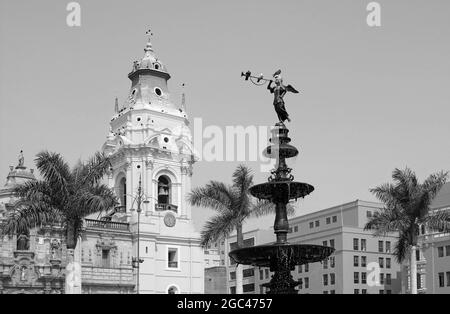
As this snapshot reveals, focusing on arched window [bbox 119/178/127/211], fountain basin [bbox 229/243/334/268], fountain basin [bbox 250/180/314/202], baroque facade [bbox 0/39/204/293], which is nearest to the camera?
fountain basin [bbox 229/243/334/268]

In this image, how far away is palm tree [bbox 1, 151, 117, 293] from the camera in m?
32.9

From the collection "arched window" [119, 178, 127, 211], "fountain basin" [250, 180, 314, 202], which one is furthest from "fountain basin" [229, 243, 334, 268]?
"arched window" [119, 178, 127, 211]

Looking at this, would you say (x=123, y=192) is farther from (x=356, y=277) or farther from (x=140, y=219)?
(x=356, y=277)

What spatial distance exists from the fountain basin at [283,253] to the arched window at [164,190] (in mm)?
42319

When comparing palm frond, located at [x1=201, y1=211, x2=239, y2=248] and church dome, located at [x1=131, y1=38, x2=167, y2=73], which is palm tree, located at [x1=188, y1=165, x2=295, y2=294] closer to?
palm frond, located at [x1=201, y1=211, x2=239, y2=248]

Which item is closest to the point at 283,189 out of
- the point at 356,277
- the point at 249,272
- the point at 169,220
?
the point at 169,220

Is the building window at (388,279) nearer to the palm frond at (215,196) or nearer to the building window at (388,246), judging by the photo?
the building window at (388,246)

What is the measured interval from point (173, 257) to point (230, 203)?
26870 mm

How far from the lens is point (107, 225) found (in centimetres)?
6219

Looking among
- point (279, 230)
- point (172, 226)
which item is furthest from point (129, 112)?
point (279, 230)

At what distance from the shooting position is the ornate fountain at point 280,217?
23047 millimetres

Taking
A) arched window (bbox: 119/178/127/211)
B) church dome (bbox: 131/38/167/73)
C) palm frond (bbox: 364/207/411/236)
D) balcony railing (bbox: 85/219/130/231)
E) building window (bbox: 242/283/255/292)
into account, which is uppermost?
church dome (bbox: 131/38/167/73)

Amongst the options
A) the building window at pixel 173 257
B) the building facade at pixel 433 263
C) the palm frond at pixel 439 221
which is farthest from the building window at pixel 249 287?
the palm frond at pixel 439 221
